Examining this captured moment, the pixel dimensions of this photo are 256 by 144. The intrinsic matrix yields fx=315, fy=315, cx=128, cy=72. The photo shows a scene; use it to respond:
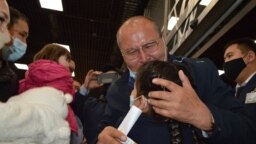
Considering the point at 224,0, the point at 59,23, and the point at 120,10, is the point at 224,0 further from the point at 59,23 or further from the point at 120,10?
the point at 59,23

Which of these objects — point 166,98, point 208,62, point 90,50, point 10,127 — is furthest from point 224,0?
point 90,50

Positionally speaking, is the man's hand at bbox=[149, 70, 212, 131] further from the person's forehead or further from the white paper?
the person's forehead

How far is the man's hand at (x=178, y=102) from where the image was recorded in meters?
0.80

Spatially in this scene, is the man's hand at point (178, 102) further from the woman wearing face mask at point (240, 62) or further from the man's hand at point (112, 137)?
the woman wearing face mask at point (240, 62)

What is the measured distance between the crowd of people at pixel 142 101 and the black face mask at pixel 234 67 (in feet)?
5.44

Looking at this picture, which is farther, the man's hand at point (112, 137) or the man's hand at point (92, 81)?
the man's hand at point (92, 81)

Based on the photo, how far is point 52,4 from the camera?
5.29 m

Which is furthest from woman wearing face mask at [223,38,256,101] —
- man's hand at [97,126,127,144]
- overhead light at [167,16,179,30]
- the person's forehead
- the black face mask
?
man's hand at [97,126,127,144]

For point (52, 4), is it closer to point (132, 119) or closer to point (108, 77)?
point (108, 77)

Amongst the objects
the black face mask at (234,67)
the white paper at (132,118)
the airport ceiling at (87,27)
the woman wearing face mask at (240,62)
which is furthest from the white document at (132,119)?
the airport ceiling at (87,27)

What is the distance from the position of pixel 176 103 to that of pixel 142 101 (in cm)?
13

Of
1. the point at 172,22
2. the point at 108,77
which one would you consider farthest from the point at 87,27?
the point at 108,77

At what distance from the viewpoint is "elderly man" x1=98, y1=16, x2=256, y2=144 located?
32.2 inches

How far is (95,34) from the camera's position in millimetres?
6309
